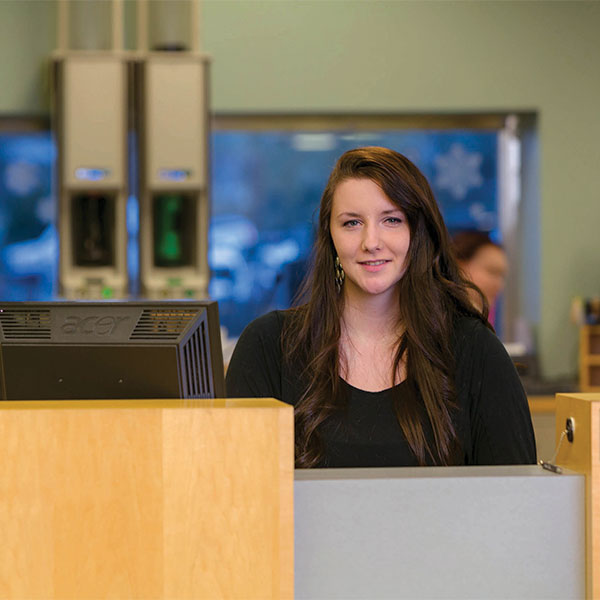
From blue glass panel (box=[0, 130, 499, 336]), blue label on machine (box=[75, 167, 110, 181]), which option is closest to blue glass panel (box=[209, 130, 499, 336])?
blue glass panel (box=[0, 130, 499, 336])

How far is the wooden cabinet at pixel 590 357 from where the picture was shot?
4.25 metres

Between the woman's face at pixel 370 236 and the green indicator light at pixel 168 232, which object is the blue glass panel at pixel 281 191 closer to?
the green indicator light at pixel 168 232

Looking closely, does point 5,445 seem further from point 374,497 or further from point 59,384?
point 374,497

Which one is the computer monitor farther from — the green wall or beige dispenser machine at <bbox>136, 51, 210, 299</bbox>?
the green wall

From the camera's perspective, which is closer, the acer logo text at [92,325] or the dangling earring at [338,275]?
the acer logo text at [92,325]

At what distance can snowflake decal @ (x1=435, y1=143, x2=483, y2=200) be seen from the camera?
14.9 feet

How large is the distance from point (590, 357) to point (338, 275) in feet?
9.20

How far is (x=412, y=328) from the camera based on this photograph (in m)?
1.67

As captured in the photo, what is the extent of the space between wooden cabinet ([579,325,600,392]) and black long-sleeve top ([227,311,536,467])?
275 cm

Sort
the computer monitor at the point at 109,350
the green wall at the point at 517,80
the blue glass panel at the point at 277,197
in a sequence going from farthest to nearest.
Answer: the blue glass panel at the point at 277,197 → the green wall at the point at 517,80 → the computer monitor at the point at 109,350

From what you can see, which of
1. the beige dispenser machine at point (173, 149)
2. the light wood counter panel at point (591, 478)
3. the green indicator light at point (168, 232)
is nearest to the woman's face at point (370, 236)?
the light wood counter panel at point (591, 478)

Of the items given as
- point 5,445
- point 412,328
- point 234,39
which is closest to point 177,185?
point 234,39

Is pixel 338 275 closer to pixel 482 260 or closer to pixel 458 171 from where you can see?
pixel 482 260

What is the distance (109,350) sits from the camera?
44.1 inches
